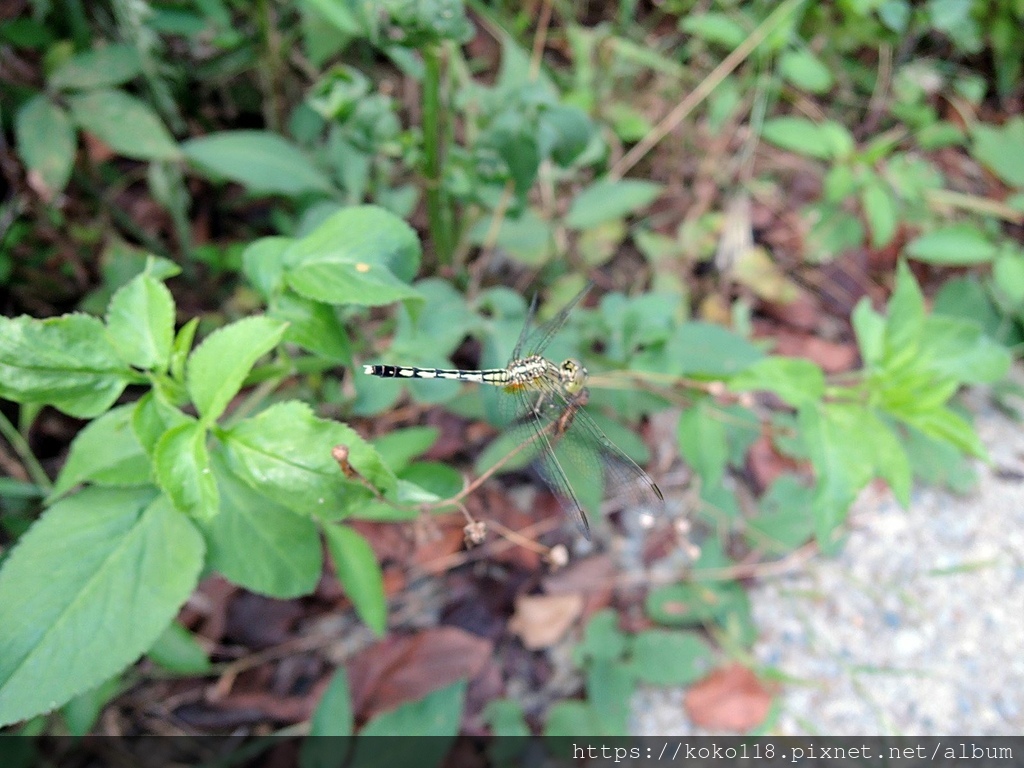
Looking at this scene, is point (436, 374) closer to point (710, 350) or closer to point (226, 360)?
point (226, 360)

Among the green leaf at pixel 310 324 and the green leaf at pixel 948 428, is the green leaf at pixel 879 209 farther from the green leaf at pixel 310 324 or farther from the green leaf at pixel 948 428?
the green leaf at pixel 310 324

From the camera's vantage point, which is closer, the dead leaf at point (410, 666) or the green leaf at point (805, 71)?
the dead leaf at point (410, 666)

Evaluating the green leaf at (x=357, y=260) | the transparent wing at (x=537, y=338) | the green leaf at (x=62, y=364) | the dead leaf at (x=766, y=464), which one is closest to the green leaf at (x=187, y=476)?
the green leaf at (x=62, y=364)

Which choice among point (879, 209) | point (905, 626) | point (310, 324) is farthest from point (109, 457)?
point (879, 209)

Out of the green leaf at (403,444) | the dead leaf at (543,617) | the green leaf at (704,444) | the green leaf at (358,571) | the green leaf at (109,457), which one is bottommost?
the dead leaf at (543,617)

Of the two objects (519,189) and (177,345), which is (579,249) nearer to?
(519,189)

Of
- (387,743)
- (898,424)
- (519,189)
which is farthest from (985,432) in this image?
(387,743)
